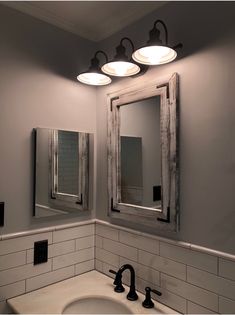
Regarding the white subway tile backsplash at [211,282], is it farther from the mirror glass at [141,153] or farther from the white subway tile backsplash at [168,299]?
the mirror glass at [141,153]

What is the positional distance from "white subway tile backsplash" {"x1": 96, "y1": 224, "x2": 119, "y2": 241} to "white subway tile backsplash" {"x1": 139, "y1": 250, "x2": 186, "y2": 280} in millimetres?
221

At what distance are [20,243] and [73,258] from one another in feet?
1.31

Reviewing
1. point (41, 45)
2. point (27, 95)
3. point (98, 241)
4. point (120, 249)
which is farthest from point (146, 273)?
point (41, 45)

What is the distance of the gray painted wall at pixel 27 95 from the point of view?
57.2 inches

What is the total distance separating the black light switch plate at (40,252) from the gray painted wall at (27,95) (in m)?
0.12

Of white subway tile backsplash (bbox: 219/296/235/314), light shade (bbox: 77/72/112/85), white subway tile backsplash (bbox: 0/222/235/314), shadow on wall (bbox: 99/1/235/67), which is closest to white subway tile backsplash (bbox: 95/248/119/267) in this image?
white subway tile backsplash (bbox: 0/222/235/314)

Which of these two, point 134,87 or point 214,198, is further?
point 134,87

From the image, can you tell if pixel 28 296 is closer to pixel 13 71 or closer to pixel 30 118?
pixel 30 118

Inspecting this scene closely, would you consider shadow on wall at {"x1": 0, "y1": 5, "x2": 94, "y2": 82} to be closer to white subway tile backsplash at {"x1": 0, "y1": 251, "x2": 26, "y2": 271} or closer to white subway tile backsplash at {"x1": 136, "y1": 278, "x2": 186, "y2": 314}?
white subway tile backsplash at {"x1": 0, "y1": 251, "x2": 26, "y2": 271}

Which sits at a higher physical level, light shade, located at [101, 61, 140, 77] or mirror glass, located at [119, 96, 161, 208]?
light shade, located at [101, 61, 140, 77]

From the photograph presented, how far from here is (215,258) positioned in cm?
118

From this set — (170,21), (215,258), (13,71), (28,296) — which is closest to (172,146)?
(215,258)

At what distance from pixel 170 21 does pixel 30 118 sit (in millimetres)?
976

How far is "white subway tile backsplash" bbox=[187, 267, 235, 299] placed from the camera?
3.71 feet
